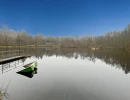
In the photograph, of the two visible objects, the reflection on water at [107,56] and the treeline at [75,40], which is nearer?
the reflection on water at [107,56]

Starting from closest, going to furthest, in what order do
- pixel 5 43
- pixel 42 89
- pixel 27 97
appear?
pixel 27 97
pixel 42 89
pixel 5 43

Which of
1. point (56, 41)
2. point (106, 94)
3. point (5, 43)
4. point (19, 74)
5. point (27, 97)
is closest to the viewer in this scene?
point (27, 97)

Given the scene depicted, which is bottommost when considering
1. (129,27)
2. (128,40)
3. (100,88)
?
(100,88)

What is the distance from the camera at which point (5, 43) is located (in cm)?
7838

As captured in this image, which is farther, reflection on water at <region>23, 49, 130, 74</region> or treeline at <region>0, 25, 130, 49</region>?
treeline at <region>0, 25, 130, 49</region>

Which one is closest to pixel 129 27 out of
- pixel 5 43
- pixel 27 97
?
pixel 5 43

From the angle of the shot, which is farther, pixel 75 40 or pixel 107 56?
pixel 75 40

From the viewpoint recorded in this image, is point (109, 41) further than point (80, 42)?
No

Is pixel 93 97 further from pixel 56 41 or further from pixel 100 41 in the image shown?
pixel 56 41

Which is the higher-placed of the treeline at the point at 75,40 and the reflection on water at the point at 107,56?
the treeline at the point at 75,40

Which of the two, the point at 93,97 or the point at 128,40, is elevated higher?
the point at 128,40

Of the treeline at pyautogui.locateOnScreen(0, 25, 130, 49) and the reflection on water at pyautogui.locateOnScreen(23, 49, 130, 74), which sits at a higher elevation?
the treeline at pyautogui.locateOnScreen(0, 25, 130, 49)

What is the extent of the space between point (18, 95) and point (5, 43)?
254 ft

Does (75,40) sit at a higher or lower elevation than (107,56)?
higher
